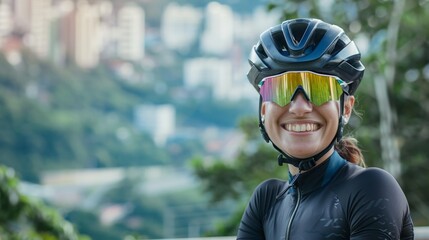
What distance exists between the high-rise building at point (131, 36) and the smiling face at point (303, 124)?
23822 millimetres

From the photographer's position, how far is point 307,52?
189cm

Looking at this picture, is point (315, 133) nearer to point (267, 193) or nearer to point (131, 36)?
point (267, 193)

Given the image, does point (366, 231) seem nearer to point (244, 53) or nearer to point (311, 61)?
point (311, 61)

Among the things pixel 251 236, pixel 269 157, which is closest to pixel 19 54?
pixel 269 157

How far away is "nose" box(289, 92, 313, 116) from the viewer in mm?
1882

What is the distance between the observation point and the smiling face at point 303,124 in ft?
6.22

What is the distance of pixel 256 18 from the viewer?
80.6 feet

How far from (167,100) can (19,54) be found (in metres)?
4.15

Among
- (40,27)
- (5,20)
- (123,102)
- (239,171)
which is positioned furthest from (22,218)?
(40,27)

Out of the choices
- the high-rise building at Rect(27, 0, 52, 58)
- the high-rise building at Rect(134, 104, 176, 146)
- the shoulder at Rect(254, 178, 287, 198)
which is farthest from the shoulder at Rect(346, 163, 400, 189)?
the high-rise building at Rect(27, 0, 52, 58)

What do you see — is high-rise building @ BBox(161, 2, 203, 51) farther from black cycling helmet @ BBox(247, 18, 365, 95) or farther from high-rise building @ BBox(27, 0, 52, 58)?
black cycling helmet @ BBox(247, 18, 365, 95)

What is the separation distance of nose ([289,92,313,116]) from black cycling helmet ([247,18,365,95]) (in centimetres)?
6

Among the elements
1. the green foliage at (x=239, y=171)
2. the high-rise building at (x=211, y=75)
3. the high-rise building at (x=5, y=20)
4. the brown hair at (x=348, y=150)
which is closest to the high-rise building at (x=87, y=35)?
the high-rise building at (x=5, y=20)

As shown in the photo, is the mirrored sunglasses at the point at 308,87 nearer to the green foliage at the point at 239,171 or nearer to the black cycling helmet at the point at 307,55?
the black cycling helmet at the point at 307,55
